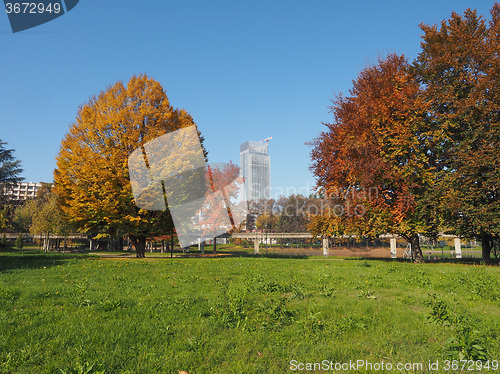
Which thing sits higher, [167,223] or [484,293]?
[167,223]

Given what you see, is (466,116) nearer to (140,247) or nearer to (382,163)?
(382,163)

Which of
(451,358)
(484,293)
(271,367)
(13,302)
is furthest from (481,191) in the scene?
(13,302)

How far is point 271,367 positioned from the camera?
4.40m

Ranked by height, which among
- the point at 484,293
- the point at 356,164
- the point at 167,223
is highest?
the point at 356,164

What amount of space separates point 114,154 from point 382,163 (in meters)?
19.5

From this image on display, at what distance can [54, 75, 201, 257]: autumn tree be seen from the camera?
25.0 metres

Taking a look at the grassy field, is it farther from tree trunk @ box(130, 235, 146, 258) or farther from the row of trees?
tree trunk @ box(130, 235, 146, 258)

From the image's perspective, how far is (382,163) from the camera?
21.5 meters

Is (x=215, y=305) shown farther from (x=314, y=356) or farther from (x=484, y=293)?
(x=484, y=293)

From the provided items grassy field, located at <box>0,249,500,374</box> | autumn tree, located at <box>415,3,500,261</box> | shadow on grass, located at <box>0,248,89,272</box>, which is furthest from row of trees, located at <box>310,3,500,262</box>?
shadow on grass, located at <box>0,248,89,272</box>

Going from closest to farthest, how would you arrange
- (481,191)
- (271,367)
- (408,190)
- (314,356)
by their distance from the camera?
(271,367) → (314,356) → (481,191) → (408,190)

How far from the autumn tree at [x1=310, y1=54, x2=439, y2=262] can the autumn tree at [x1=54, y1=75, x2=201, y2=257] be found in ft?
44.9

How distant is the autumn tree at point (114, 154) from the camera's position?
25031 millimetres

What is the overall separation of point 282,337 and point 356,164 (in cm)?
1866
